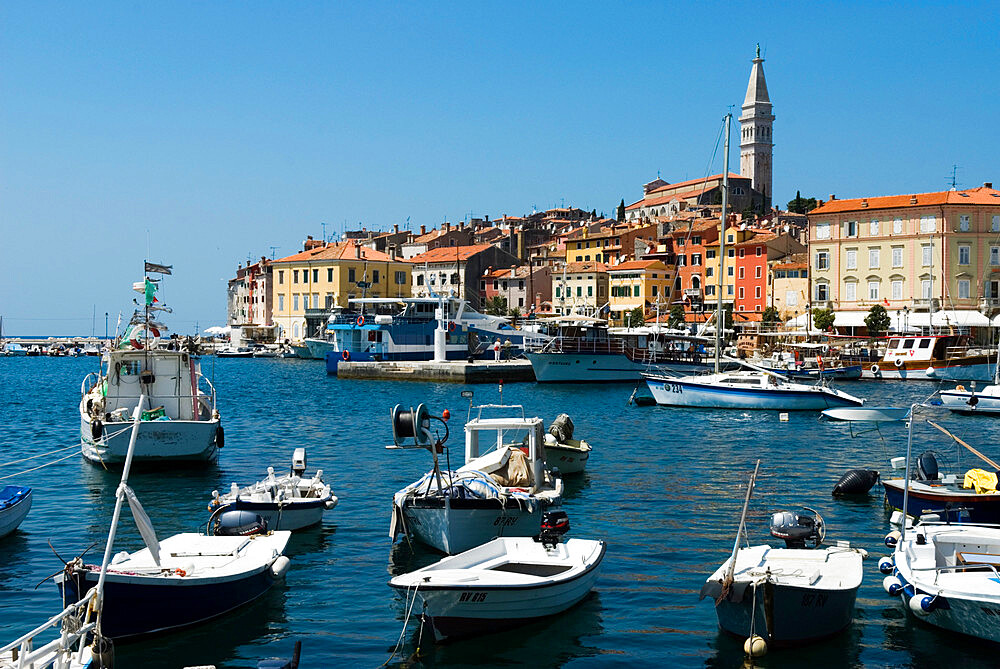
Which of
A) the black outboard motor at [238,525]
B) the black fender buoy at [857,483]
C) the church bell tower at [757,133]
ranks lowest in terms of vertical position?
the black fender buoy at [857,483]

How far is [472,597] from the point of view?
11008mm

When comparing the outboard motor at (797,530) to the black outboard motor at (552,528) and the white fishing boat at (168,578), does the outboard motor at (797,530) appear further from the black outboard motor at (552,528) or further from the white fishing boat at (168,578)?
the white fishing boat at (168,578)

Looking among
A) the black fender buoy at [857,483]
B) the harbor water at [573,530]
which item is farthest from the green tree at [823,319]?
the black fender buoy at [857,483]

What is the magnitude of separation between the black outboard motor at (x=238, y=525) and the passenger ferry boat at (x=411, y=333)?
52.0m

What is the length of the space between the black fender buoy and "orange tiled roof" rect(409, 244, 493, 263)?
286ft

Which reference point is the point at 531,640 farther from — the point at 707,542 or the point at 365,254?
the point at 365,254

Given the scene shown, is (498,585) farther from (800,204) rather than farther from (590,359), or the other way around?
(800,204)

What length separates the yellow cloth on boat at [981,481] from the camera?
1597 cm

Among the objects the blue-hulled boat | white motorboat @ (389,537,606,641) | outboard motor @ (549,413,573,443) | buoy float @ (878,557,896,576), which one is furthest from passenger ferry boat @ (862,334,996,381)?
the blue-hulled boat

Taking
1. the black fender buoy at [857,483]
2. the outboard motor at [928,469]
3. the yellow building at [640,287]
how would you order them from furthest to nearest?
the yellow building at [640,287] < the black fender buoy at [857,483] < the outboard motor at [928,469]

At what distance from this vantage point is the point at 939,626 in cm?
1145

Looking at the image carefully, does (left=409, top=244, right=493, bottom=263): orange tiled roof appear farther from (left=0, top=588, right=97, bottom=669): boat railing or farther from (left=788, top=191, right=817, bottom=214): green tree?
(left=0, top=588, right=97, bottom=669): boat railing

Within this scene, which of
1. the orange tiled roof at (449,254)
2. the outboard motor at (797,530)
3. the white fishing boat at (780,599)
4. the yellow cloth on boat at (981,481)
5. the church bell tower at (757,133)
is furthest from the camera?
the church bell tower at (757,133)

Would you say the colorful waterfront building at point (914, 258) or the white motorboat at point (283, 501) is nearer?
the white motorboat at point (283, 501)
